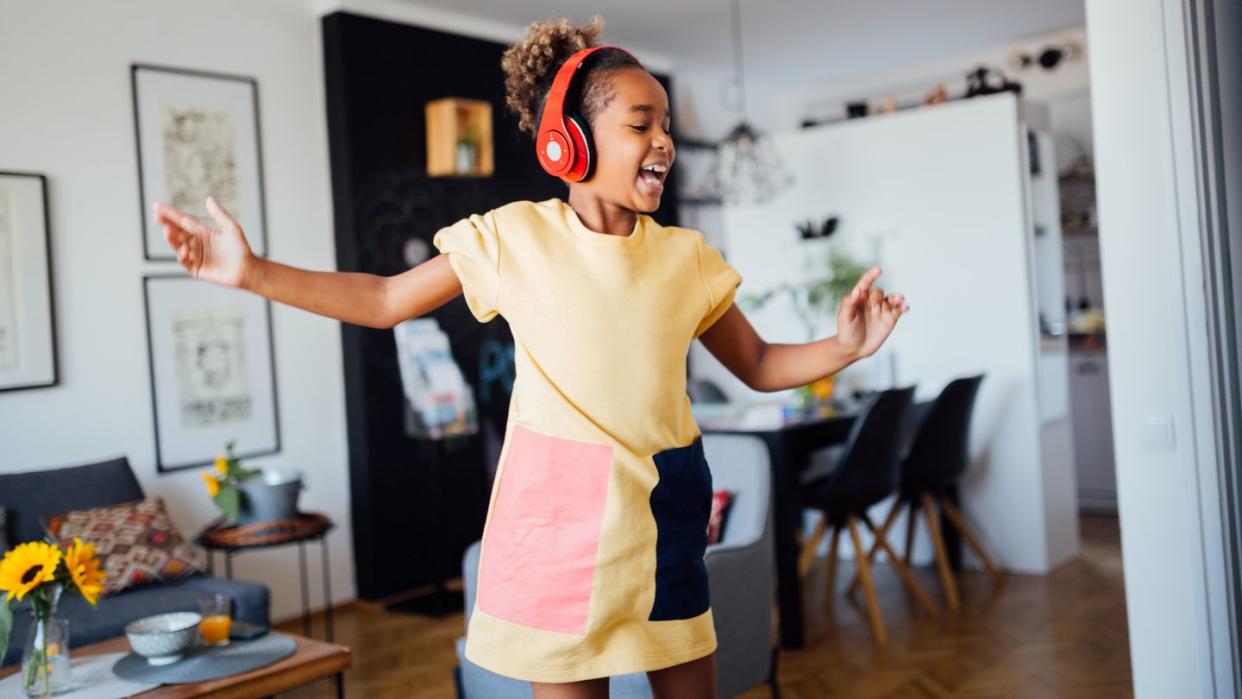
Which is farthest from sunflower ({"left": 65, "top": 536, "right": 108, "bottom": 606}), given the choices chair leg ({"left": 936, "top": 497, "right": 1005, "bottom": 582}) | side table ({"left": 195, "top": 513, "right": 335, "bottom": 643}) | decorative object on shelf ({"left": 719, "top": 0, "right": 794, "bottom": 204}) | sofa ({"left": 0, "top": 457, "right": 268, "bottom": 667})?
decorative object on shelf ({"left": 719, "top": 0, "right": 794, "bottom": 204})

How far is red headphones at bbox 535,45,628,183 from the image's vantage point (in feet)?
4.38

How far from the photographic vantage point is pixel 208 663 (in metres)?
2.60

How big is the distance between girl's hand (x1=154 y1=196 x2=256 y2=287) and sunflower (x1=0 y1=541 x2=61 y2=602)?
1.36 meters

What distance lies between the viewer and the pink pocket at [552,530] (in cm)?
128

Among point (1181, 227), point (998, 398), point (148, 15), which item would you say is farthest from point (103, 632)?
point (998, 398)

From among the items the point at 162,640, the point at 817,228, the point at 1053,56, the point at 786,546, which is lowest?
the point at 786,546

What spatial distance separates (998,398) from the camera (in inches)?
193

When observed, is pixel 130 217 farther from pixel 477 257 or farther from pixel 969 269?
pixel 969 269

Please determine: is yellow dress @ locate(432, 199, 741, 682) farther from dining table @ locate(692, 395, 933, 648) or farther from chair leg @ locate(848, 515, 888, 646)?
chair leg @ locate(848, 515, 888, 646)

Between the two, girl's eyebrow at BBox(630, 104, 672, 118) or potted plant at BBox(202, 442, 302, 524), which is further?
potted plant at BBox(202, 442, 302, 524)

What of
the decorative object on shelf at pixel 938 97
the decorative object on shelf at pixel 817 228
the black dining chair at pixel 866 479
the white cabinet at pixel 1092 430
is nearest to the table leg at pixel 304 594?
the black dining chair at pixel 866 479

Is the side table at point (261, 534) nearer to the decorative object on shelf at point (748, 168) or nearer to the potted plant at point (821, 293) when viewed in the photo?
the potted plant at point (821, 293)

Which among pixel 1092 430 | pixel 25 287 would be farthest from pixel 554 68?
pixel 1092 430

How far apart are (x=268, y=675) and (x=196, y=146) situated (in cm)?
243
